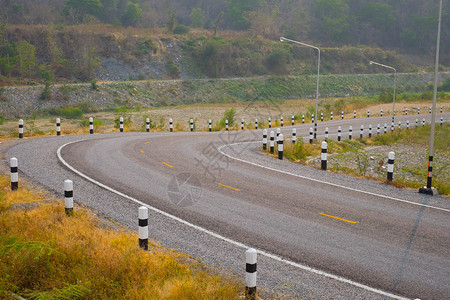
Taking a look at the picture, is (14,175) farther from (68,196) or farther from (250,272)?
(250,272)

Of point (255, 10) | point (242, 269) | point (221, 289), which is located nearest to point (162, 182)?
point (242, 269)

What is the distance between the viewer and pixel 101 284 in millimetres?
6051

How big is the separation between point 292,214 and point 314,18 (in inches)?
4783

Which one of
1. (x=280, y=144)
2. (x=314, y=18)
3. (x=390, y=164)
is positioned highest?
(x=314, y=18)

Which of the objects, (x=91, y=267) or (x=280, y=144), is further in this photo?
(x=280, y=144)

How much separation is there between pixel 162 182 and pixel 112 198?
1974mm

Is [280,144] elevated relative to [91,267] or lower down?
elevated

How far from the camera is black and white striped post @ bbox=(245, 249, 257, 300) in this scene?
562 centimetres

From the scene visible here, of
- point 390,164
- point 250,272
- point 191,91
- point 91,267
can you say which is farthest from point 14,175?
point 191,91

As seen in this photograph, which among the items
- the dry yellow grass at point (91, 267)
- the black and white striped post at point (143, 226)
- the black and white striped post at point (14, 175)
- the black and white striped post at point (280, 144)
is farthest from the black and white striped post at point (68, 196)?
the black and white striped post at point (280, 144)

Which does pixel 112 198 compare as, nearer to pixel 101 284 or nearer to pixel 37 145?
pixel 101 284

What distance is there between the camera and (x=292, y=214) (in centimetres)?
978

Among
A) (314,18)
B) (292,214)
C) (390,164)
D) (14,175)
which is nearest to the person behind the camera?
(292,214)

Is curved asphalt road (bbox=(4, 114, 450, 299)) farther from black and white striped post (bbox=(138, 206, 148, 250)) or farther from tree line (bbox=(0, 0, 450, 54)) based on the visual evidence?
tree line (bbox=(0, 0, 450, 54))
